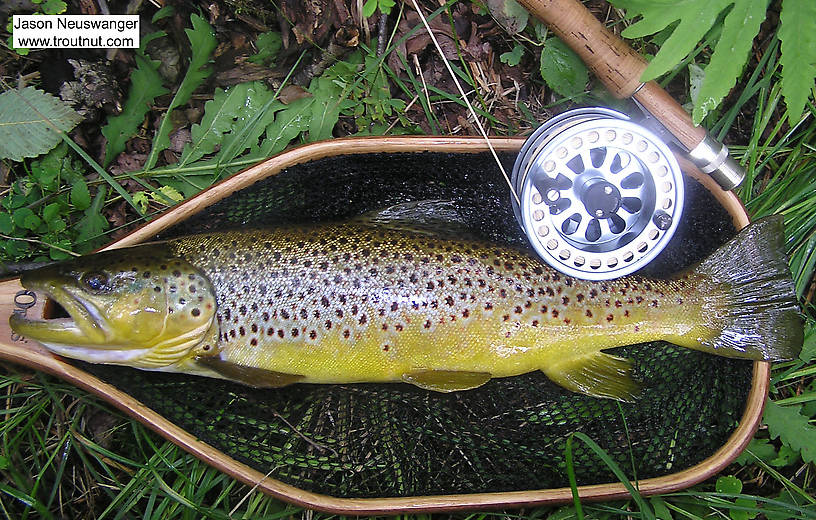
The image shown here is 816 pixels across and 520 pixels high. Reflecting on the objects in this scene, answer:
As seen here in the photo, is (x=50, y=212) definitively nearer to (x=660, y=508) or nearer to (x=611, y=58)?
(x=611, y=58)

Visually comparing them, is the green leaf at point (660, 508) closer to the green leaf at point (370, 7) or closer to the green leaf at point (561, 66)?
the green leaf at point (561, 66)

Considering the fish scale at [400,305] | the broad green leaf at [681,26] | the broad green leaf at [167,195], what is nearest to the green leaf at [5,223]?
the broad green leaf at [167,195]

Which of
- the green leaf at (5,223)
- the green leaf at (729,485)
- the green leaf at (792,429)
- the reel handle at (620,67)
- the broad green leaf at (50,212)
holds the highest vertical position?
the reel handle at (620,67)

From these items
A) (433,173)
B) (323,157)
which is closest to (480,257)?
(433,173)

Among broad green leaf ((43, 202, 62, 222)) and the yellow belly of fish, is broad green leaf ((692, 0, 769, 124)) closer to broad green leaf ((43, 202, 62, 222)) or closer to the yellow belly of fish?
the yellow belly of fish

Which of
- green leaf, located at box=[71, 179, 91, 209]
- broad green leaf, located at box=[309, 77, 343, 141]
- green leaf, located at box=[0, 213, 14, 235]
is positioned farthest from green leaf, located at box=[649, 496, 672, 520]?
green leaf, located at box=[0, 213, 14, 235]

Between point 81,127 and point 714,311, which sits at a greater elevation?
point 81,127

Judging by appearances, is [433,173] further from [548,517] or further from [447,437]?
[548,517]
